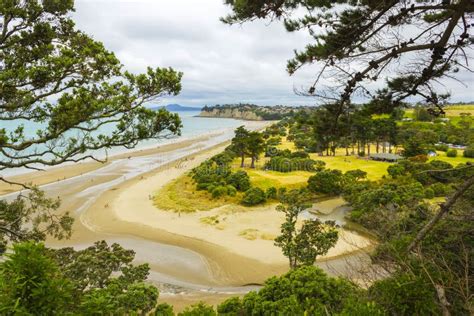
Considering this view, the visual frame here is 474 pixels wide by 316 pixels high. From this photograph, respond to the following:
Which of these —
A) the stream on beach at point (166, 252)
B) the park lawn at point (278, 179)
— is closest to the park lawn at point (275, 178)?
the park lawn at point (278, 179)

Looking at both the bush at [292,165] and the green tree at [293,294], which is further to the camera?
the bush at [292,165]

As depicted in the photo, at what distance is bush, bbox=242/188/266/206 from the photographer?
28.4m

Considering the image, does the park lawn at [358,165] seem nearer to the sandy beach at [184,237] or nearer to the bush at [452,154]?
the bush at [452,154]

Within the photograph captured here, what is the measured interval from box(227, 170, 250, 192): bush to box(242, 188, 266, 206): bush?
201cm

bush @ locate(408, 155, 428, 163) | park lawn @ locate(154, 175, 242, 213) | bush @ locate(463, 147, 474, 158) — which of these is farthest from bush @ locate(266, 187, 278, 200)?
bush @ locate(463, 147, 474, 158)

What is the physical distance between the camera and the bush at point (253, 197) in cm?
2838

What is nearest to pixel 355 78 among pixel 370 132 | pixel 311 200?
pixel 311 200

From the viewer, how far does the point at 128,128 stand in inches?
313

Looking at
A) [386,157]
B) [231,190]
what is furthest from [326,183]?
[386,157]

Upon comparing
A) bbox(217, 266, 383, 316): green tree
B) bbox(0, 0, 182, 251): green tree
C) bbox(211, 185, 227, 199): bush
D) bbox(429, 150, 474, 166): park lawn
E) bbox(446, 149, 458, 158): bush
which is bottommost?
bbox(211, 185, 227, 199): bush

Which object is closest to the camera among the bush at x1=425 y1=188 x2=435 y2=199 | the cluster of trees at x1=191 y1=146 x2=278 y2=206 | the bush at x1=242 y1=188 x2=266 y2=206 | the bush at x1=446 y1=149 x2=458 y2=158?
Answer: the bush at x1=425 y1=188 x2=435 y2=199

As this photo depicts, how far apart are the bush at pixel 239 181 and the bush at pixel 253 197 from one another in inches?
79.0

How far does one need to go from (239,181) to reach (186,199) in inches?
230

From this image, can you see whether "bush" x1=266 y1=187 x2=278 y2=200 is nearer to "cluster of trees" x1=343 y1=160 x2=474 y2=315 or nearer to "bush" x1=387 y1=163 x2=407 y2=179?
"bush" x1=387 y1=163 x2=407 y2=179
